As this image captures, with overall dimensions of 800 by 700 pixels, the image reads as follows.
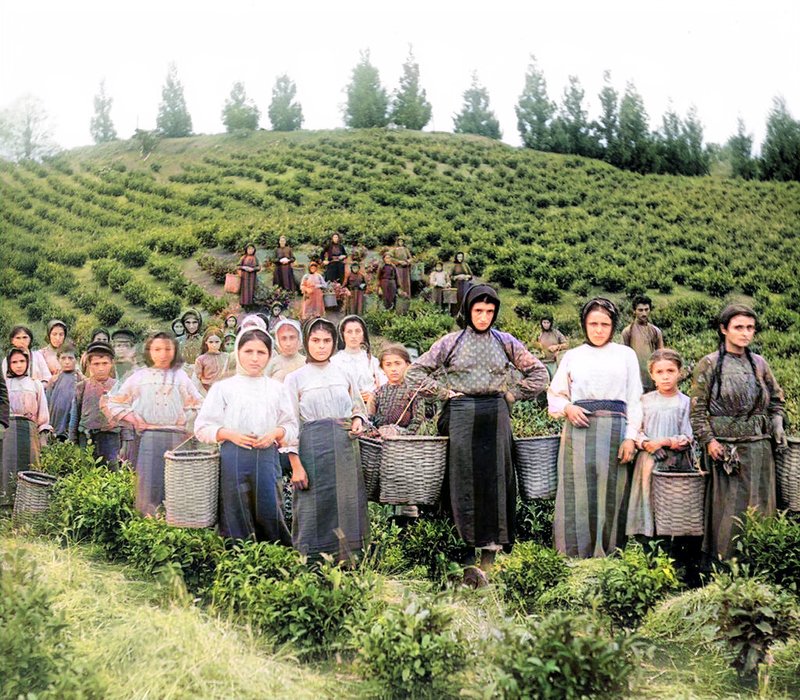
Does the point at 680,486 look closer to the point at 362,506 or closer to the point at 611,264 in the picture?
the point at 362,506

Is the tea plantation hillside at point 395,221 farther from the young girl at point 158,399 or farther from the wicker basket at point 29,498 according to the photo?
the wicker basket at point 29,498

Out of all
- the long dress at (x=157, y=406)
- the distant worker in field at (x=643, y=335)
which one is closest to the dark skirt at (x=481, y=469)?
the distant worker in field at (x=643, y=335)

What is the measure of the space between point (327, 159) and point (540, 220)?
1.59 meters

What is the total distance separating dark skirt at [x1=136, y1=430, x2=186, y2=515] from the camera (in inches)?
192

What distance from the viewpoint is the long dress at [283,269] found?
595 centimetres

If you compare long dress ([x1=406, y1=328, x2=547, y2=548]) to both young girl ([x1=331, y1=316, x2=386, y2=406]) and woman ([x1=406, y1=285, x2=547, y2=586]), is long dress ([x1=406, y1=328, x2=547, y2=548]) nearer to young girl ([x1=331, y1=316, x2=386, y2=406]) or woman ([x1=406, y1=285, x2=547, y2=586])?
woman ([x1=406, y1=285, x2=547, y2=586])

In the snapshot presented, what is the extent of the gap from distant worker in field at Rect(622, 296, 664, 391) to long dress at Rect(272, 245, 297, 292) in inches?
91.8

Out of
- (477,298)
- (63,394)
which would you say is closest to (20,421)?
(63,394)

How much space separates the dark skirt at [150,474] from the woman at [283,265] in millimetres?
1490

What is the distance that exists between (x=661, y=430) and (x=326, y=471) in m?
1.87

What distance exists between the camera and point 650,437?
4.71 meters

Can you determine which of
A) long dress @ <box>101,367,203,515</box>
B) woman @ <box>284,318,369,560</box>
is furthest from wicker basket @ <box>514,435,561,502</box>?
long dress @ <box>101,367,203,515</box>

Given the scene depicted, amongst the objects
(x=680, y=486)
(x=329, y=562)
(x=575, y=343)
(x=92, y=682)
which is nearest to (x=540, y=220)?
(x=575, y=343)

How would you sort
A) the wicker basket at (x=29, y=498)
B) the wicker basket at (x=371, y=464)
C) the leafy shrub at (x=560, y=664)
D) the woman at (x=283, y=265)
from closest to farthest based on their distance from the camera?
the leafy shrub at (x=560, y=664)
the wicker basket at (x=371, y=464)
the wicker basket at (x=29, y=498)
the woman at (x=283, y=265)
